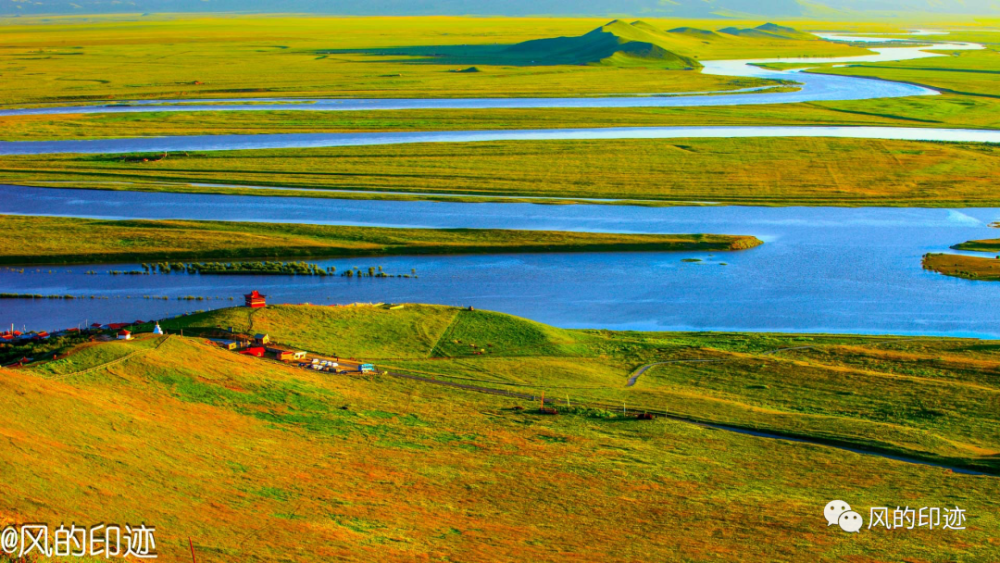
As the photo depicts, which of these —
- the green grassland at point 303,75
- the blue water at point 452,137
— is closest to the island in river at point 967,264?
the blue water at point 452,137

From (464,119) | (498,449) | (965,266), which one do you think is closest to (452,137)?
(464,119)

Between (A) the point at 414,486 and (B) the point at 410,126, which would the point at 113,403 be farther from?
(B) the point at 410,126

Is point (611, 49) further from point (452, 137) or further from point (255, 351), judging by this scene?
point (255, 351)

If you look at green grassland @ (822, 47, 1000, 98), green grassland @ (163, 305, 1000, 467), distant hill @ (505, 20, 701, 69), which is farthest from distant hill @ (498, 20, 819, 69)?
green grassland @ (163, 305, 1000, 467)

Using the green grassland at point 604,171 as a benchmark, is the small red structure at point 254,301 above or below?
below

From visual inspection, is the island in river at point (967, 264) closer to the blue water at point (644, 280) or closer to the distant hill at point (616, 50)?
the blue water at point (644, 280)
